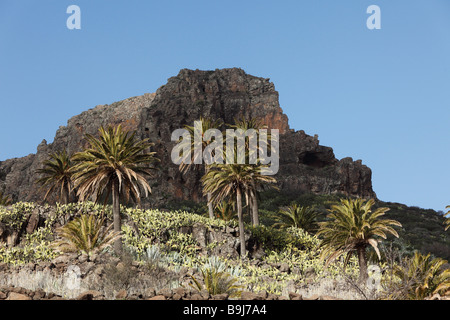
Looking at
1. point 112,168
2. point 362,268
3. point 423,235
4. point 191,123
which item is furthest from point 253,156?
point 191,123

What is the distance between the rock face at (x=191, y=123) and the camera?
8381 cm

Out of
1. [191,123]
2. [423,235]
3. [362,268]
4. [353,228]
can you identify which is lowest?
[362,268]

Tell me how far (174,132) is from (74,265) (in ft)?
225

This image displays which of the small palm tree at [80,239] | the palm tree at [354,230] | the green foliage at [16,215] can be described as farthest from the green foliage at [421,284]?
the green foliage at [16,215]

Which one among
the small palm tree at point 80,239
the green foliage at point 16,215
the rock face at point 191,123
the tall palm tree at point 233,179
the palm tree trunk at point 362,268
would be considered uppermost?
the rock face at point 191,123

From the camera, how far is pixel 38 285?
17797 mm

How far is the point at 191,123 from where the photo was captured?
9525cm

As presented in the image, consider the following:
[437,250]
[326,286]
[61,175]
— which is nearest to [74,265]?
[326,286]

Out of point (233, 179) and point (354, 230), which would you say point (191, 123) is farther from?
point (354, 230)

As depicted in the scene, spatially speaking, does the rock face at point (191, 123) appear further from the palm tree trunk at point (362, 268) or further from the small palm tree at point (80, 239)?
the palm tree trunk at point (362, 268)

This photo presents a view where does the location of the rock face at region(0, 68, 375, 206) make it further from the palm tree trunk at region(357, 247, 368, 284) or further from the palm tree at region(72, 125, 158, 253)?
the palm tree trunk at region(357, 247, 368, 284)

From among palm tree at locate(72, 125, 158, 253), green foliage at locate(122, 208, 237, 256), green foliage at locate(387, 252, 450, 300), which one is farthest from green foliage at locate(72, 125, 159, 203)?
green foliage at locate(387, 252, 450, 300)
